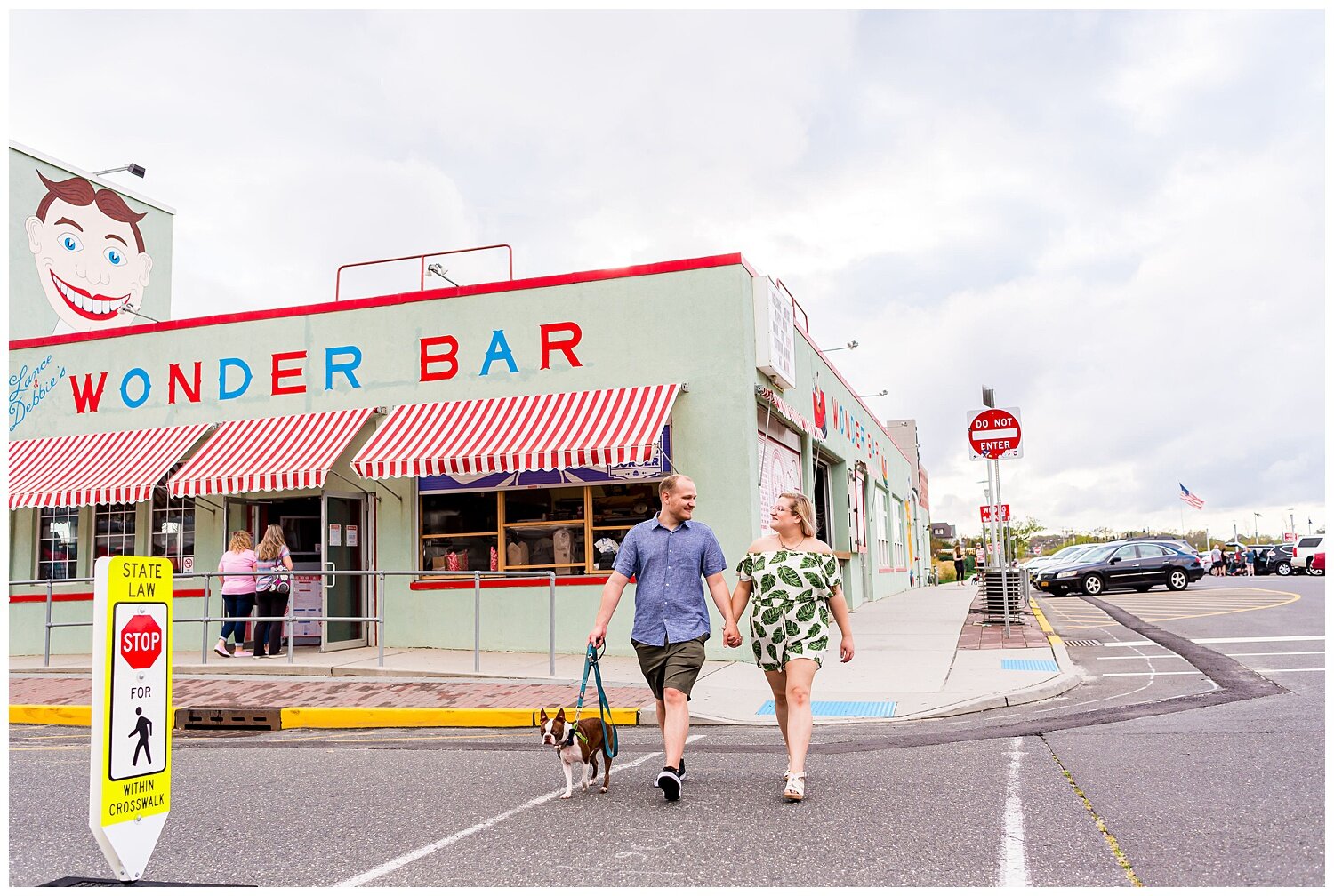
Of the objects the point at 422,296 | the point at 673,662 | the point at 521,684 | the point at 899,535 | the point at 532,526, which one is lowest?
the point at 521,684

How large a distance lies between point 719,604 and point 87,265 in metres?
21.1

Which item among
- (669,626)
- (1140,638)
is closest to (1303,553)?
(1140,638)

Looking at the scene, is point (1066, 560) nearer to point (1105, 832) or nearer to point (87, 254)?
point (87, 254)

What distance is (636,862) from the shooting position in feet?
15.0

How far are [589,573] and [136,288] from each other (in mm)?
15784

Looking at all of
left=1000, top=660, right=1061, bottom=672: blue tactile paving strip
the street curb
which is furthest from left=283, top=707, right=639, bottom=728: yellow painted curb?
left=1000, top=660, right=1061, bottom=672: blue tactile paving strip

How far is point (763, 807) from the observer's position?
5.52 metres

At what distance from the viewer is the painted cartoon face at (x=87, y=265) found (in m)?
21.3

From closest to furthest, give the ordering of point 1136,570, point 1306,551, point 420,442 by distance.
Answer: point 420,442, point 1136,570, point 1306,551

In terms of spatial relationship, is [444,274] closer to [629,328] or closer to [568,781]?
[629,328]

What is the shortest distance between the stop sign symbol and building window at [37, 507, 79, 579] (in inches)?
528

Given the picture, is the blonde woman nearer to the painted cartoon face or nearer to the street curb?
the street curb

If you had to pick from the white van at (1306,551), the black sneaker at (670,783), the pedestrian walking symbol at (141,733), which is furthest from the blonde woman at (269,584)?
the white van at (1306,551)

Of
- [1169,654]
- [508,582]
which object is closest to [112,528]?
[508,582]
